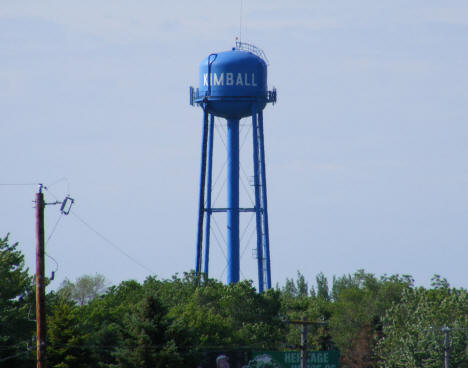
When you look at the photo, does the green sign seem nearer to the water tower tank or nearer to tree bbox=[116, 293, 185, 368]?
tree bbox=[116, 293, 185, 368]

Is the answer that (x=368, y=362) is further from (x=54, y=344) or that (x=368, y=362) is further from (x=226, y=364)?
(x=54, y=344)

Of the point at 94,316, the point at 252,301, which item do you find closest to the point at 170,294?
the point at 252,301

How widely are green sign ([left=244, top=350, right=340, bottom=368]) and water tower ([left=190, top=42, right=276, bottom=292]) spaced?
42.8ft

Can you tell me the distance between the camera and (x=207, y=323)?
75.1 meters

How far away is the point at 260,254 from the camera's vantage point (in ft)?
262

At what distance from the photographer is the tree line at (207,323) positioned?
60188mm

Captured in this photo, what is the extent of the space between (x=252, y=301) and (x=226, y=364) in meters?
15.0

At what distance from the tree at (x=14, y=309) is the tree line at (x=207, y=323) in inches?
2.2

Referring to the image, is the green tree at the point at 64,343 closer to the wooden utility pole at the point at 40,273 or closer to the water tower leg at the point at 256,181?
the wooden utility pole at the point at 40,273

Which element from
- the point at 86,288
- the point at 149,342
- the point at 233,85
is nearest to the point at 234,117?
the point at 233,85

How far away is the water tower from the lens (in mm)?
80438

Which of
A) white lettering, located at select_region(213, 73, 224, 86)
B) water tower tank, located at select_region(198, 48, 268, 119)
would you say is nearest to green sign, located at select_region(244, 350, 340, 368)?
water tower tank, located at select_region(198, 48, 268, 119)

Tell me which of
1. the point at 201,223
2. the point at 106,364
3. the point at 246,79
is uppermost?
the point at 246,79

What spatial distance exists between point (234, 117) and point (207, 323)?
15.3 metres
